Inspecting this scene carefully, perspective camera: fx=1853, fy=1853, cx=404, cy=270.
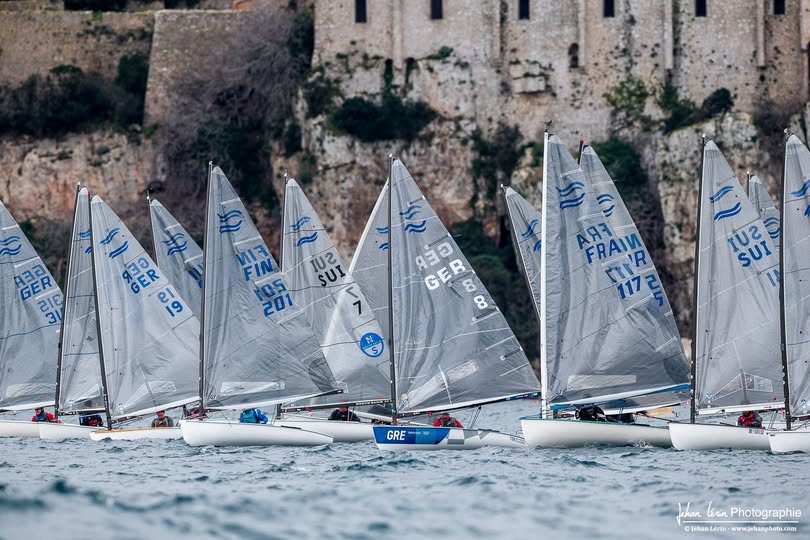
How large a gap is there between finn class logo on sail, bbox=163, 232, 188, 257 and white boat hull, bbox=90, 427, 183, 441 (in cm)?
627

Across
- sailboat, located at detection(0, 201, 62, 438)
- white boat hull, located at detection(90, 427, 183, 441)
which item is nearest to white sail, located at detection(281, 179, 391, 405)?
white boat hull, located at detection(90, 427, 183, 441)

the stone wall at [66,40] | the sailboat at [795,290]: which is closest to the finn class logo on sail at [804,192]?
the sailboat at [795,290]

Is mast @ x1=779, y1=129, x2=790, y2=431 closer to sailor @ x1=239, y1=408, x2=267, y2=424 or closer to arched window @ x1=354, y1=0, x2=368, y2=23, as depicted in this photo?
sailor @ x1=239, y1=408, x2=267, y2=424

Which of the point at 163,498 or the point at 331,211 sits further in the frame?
the point at 331,211

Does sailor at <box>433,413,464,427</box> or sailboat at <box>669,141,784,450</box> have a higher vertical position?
sailboat at <box>669,141,784,450</box>

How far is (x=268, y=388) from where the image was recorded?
4094 cm

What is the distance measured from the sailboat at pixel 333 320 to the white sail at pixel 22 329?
23.3 feet

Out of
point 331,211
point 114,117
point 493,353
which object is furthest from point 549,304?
point 114,117

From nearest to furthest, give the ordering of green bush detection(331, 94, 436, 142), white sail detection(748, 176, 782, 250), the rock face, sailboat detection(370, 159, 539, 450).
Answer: sailboat detection(370, 159, 539, 450) < white sail detection(748, 176, 782, 250) < green bush detection(331, 94, 436, 142) < the rock face

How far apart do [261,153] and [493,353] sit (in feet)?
143

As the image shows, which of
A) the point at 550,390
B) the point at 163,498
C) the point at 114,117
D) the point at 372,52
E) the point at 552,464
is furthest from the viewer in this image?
Answer: the point at 114,117

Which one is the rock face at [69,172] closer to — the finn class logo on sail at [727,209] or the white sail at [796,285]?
the finn class logo on sail at [727,209]

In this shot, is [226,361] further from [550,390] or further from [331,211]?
[331,211]

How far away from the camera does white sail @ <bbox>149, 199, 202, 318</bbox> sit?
157ft
